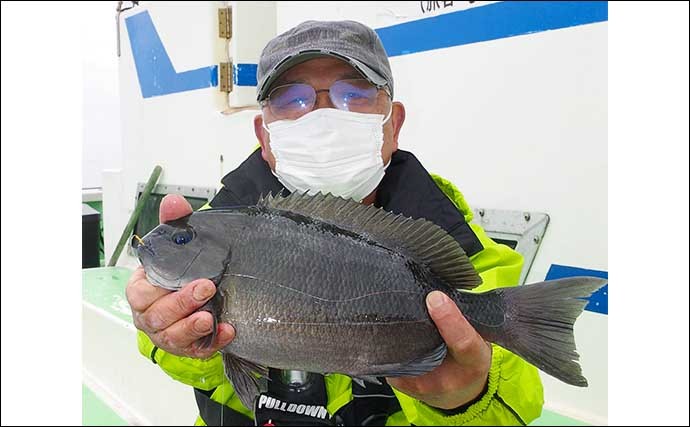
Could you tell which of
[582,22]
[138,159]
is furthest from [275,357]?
[582,22]

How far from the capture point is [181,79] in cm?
73

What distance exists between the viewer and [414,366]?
1.55 ft

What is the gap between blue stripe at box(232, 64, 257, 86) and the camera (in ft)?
2.18

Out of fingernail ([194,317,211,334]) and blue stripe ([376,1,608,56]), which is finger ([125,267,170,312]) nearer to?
fingernail ([194,317,211,334])

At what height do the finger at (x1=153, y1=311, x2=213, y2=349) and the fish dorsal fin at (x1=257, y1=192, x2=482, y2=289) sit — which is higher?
the fish dorsal fin at (x1=257, y1=192, x2=482, y2=289)

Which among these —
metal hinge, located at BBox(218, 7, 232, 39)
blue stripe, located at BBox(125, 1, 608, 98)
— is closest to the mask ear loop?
metal hinge, located at BBox(218, 7, 232, 39)

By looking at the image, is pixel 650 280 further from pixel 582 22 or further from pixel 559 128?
pixel 582 22

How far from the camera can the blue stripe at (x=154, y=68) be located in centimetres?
72

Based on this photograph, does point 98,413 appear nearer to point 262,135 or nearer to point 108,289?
point 108,289

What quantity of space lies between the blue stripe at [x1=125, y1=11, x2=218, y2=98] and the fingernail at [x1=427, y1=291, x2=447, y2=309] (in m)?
0.42

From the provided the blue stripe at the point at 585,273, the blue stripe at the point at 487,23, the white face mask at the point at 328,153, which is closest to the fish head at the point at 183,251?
the white face mask at the point at 328,153

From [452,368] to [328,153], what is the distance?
0.86ft

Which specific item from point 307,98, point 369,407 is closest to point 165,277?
point 307,98

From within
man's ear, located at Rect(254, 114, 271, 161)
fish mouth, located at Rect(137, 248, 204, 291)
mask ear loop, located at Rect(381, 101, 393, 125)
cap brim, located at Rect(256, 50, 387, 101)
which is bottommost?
fish mouth, located at Rect(137, 248, 204, 291)
